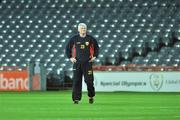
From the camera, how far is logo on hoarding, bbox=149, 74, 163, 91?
27.5m

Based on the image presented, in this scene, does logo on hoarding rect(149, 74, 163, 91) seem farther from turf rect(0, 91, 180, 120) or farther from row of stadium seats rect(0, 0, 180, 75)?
turf rect(0, 91, 180, 120)

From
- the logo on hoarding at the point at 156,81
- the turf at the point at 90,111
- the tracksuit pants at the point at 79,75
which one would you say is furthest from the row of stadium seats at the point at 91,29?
the turf at the point at 90,111

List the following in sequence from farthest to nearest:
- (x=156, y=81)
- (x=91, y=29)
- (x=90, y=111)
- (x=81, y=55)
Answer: (x=91, y=29) < (x=156, y=81) < (x=81, y=55) < (x=90, y=111)

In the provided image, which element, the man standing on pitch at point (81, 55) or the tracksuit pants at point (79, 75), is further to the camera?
the tracksuit pants at point (79, 75)

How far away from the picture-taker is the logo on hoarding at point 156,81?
27.5 metres

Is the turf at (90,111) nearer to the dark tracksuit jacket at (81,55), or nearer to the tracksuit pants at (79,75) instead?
the tracksuit pants at (79,75)

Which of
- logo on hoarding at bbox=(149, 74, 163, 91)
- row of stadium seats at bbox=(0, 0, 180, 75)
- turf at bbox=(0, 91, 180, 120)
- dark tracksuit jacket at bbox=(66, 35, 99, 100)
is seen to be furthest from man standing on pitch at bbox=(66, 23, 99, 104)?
row of stadium seats at bbox=(0, 0, 180, 75)

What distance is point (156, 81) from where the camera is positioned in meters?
27.9

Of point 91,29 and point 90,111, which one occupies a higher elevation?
point 91,29

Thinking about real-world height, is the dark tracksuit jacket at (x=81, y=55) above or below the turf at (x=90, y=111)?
above

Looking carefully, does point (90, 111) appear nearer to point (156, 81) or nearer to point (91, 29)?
point (156, 81)

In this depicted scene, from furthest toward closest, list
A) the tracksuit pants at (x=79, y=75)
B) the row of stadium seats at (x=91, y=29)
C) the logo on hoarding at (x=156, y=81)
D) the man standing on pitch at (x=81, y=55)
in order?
the row of stadium seats at (x=91, y=29) → the logo on hoarding at (x=156, y=81) → the tracksuit pants at (x=79, y=75) → the man standing on pitch at (x=81, y=55)

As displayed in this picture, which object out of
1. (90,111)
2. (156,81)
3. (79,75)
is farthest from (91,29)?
(90,111)

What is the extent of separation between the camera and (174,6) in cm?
3528
